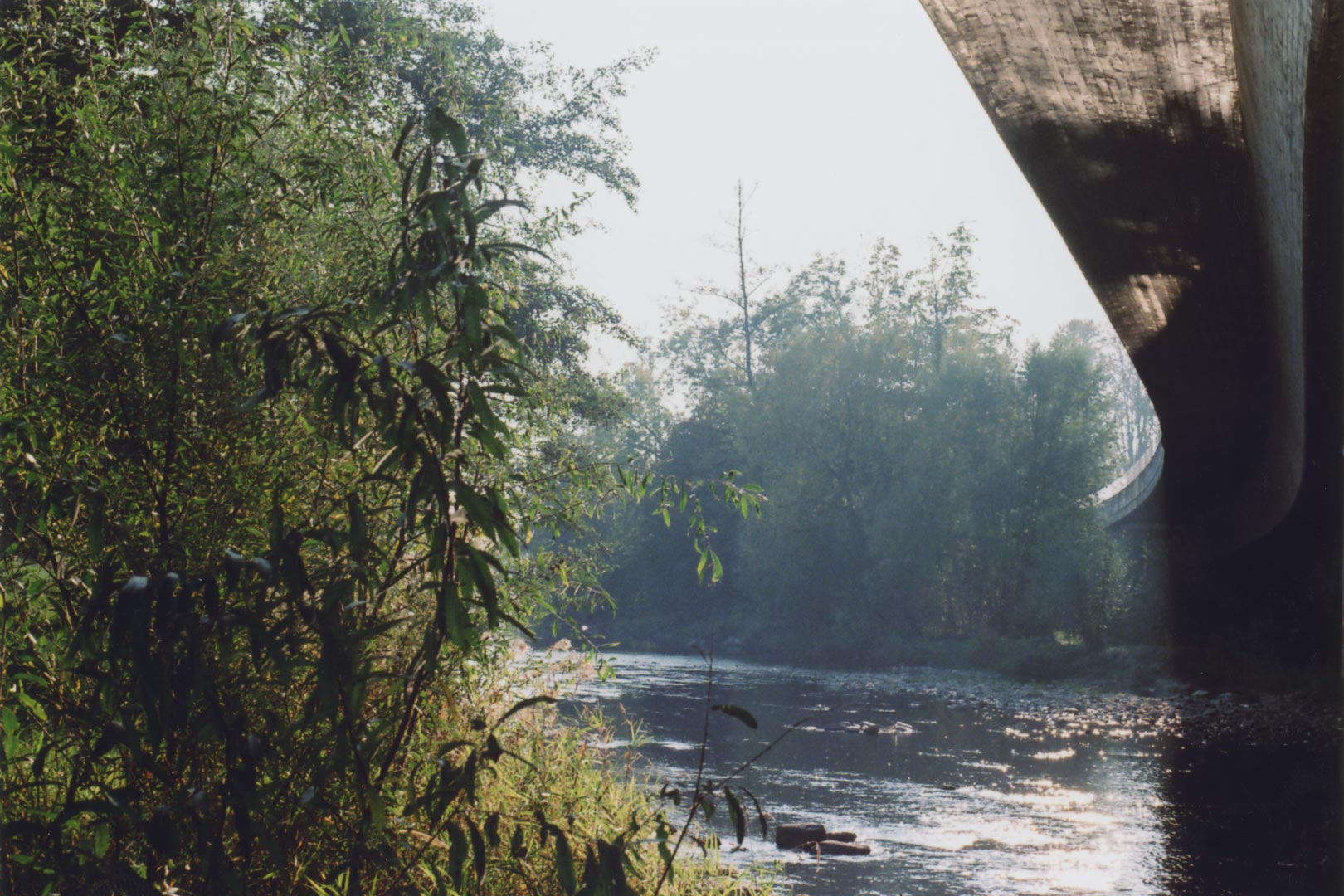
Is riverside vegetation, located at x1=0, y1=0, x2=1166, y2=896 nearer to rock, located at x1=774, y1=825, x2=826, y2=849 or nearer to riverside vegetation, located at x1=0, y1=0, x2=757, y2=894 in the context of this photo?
riverside vegetation, located at x1=0, y1=0, x2=757, y2=894

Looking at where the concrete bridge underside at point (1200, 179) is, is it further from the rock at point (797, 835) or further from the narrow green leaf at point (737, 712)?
the rock at point (797, 835)

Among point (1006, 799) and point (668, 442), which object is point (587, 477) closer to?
point (1006, 799)

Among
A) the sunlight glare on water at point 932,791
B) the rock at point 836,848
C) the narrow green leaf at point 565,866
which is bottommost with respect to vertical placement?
the sunlight glare on water at point 932,791

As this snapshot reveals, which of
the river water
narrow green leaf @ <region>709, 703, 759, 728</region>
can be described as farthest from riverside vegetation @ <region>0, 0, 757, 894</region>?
the river water

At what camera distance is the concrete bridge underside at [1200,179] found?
157 inches

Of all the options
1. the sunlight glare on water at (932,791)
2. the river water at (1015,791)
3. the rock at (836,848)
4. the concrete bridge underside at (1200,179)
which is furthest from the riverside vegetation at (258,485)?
the rock at (836,848)

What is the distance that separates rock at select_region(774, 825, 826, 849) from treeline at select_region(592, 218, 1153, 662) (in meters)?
14.1

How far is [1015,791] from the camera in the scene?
11016mm

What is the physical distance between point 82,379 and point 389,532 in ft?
2.28

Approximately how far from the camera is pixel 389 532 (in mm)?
2418

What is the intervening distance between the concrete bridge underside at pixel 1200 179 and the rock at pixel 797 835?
4.43m


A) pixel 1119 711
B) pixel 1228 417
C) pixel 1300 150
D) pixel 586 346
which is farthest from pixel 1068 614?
pixel 1300 150

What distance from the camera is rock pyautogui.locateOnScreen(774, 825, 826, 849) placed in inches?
325

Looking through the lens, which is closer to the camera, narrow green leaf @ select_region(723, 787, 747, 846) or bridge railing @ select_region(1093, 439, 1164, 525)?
narrow green leaf @ select_region(723, 787, 747, 846)
